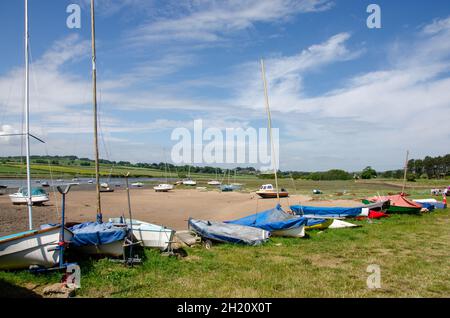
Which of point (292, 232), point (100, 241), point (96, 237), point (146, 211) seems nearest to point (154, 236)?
point (100, 241)

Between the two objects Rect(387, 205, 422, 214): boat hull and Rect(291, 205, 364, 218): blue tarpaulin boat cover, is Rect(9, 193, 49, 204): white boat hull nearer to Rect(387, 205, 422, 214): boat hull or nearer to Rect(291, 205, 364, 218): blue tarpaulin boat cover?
Rect(291, 205, 364, 218): blue tarpaulin boat cover

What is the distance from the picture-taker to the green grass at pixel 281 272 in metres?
8.73

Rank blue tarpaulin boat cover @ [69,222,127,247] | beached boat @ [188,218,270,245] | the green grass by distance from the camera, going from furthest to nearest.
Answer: beached boat @ [188,218,270,245] → blue tarpaulin boat cover @ [69,222,127,247] → the green grass

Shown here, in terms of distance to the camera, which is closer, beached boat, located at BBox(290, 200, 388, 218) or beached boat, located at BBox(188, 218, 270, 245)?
beached boat, located at BBox(188, 218, 270, 245)

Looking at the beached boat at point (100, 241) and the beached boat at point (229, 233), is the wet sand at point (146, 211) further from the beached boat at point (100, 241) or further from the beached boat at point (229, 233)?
the beached boat at point (100, 241)

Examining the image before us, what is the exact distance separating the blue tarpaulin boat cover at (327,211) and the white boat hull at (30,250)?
1614 centimetres

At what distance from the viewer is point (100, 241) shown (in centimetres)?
1134

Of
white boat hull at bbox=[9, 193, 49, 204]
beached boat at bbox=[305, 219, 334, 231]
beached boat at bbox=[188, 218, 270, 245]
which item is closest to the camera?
beached boat at bbox=[188, 218, 270, 245]

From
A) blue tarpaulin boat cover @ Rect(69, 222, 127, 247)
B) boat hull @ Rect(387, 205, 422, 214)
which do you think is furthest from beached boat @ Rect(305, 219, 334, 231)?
blue tarpaulin boat cover @ Rect(69, 222, 127, 247)

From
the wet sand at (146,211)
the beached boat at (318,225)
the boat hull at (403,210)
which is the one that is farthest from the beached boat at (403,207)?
the wet sand at (146,211)

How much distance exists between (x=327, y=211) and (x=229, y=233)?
1074cm

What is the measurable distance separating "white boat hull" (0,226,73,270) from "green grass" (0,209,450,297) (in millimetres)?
326

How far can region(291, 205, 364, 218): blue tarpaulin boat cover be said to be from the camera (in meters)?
22.8
